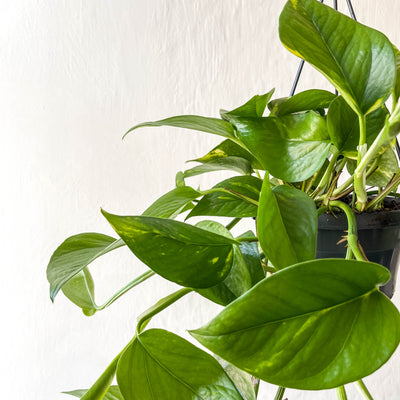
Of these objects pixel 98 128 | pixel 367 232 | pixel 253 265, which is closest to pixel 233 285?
pixel 253 265

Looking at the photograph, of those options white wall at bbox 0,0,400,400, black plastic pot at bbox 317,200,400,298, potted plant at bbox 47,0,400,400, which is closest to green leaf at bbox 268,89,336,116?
potted plant at bbox 47,0,400,400

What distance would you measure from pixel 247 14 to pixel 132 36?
0.23 m

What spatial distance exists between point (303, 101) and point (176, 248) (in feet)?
0.76

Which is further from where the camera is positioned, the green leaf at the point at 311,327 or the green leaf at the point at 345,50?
the green leaf at the point at 345,50

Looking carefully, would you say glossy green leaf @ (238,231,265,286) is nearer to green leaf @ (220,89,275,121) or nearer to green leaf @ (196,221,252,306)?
green leaf @ (196,221,252,306)

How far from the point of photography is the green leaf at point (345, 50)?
334 millimetres

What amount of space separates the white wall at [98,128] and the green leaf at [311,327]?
2.71 feet

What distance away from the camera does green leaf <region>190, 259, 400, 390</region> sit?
0.23 meters

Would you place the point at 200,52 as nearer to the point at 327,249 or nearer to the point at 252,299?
the point at 327,249

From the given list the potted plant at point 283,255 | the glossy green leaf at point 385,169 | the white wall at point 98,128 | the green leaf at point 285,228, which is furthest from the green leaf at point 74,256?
the white wall at point 98,128

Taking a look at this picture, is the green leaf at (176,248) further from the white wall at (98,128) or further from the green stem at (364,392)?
the white wall at (98,128)

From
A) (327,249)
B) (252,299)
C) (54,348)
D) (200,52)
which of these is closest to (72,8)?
(200,52)

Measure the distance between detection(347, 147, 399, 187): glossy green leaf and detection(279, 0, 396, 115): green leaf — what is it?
13 centimetres

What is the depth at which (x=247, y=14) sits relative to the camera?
1044 millimetres
